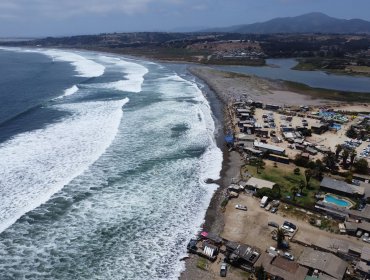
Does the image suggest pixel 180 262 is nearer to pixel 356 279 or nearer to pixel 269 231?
pixel 269 231

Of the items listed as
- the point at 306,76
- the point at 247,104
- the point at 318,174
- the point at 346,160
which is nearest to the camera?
the point at 318,174

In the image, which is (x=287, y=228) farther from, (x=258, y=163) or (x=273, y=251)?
(x=258, y=163)

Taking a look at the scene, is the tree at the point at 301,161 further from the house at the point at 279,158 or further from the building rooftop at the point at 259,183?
the building rooftop at the point at 259,183

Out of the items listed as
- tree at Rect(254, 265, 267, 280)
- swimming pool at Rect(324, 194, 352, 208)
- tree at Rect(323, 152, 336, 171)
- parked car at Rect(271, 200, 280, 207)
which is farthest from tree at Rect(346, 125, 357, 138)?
tree at Rect(254, 265, 267, 280)

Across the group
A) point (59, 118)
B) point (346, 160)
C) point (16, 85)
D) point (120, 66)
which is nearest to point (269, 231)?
point (346, 160)

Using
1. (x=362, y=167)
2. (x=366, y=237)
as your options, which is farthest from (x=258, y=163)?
(x=366, y=237)

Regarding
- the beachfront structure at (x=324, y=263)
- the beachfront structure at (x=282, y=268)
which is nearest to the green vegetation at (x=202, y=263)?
the beachfront structure at (x=282, y=268)
